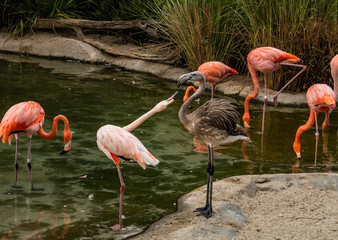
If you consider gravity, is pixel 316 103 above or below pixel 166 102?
below

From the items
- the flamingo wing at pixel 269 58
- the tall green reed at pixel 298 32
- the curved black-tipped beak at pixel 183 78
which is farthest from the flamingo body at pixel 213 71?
the curved black-tipped beak at pixel 183 78

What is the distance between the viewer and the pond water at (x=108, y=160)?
4234 mm

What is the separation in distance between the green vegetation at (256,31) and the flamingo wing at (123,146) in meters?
3.96

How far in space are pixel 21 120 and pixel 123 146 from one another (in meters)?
1.09

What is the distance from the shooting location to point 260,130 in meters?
6.59

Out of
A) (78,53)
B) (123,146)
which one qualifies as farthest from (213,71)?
(78,53)

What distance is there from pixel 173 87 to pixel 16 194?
4291mm

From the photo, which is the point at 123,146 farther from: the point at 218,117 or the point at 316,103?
the point at 316,103

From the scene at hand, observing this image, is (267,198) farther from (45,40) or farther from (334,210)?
(45,40)

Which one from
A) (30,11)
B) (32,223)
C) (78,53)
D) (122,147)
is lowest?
(32,223)

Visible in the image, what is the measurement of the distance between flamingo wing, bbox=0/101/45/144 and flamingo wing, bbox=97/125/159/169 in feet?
2.81

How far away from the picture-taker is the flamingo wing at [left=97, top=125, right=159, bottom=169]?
413 centimetres

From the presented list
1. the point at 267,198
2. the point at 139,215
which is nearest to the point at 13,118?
the point at 139,215

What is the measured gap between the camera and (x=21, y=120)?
15.5 ft
